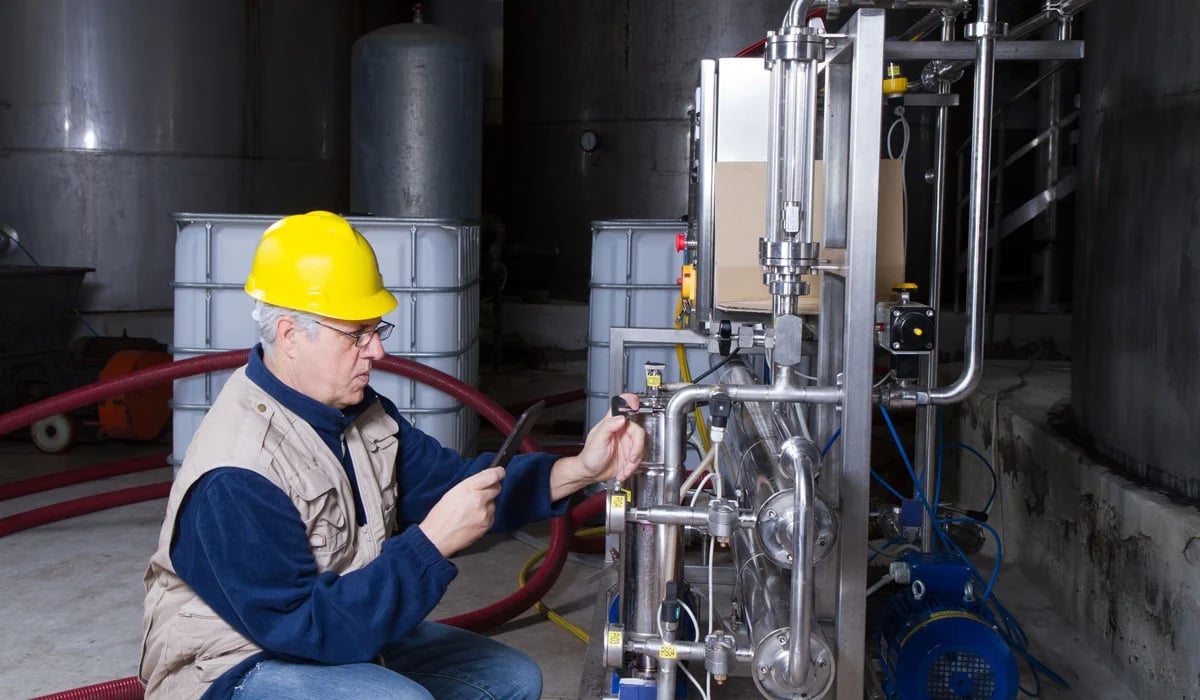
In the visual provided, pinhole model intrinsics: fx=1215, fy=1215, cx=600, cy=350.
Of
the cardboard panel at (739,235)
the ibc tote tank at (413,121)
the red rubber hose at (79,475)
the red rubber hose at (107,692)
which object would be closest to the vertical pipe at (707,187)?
the cardboard panel at (739,235)

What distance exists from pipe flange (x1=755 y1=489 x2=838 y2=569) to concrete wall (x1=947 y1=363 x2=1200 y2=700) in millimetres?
1139

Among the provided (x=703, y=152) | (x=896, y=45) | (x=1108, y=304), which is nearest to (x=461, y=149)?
(x=703, y=152)

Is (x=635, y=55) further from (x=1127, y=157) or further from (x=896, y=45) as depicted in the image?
(x=896, y=45)

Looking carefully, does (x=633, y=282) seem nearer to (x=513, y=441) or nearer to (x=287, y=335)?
(x=513, y=441)

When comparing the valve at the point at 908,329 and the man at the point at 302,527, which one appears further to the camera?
the valve at the point at 908,329

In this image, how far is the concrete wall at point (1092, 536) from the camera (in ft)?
9.04

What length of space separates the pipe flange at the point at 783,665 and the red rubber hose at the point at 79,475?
3579 millimetres

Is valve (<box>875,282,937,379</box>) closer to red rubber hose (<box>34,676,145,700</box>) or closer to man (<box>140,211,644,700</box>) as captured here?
man (<box>140,211,644,700</box>)

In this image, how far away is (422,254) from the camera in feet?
13.2

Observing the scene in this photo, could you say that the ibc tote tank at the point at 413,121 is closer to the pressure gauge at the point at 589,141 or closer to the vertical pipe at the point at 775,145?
the pressure gauge at the point at 589,141

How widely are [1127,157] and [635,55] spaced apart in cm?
463

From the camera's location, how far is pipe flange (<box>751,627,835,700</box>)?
6.47 feet

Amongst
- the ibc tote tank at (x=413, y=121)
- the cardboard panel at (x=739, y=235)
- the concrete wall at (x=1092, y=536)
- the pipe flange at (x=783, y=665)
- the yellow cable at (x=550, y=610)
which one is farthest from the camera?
the ibc tote tank at (x=413, y=121)

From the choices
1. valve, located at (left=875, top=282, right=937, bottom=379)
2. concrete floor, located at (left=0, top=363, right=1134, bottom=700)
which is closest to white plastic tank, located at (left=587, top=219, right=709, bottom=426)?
concrete floor, located at (left=0, top=363, right=1134, bottom=700)
